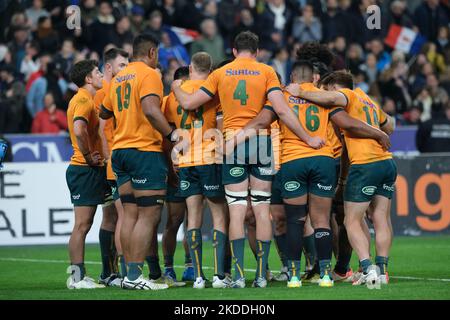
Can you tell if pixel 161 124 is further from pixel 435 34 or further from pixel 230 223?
pixel 435 34

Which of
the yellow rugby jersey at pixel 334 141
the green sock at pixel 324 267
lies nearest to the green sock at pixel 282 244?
the yellow rugby jersey at pixel 334 141

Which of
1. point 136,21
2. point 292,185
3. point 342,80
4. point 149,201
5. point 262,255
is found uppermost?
point 136,21

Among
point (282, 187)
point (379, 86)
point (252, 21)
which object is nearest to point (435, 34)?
point (379, 86)

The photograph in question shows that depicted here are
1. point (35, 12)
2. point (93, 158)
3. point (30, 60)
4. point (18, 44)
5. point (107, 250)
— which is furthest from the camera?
point (35, 12)

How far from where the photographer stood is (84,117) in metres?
12.0

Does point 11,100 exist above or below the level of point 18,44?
below

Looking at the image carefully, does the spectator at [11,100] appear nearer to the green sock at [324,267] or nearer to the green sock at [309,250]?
the green sock at [309,250]

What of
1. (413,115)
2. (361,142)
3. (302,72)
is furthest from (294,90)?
(413,115)

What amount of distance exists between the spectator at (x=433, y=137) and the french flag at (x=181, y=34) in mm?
5591

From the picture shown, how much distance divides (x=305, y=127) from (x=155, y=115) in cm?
167

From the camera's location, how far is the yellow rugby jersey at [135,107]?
445 inches

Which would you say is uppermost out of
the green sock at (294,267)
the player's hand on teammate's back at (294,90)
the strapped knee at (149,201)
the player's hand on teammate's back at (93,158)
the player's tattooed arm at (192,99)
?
the player's hand on teammate's back at (294,90)

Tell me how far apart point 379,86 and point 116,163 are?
13.8 m

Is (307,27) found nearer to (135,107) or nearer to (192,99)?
(192,99)
